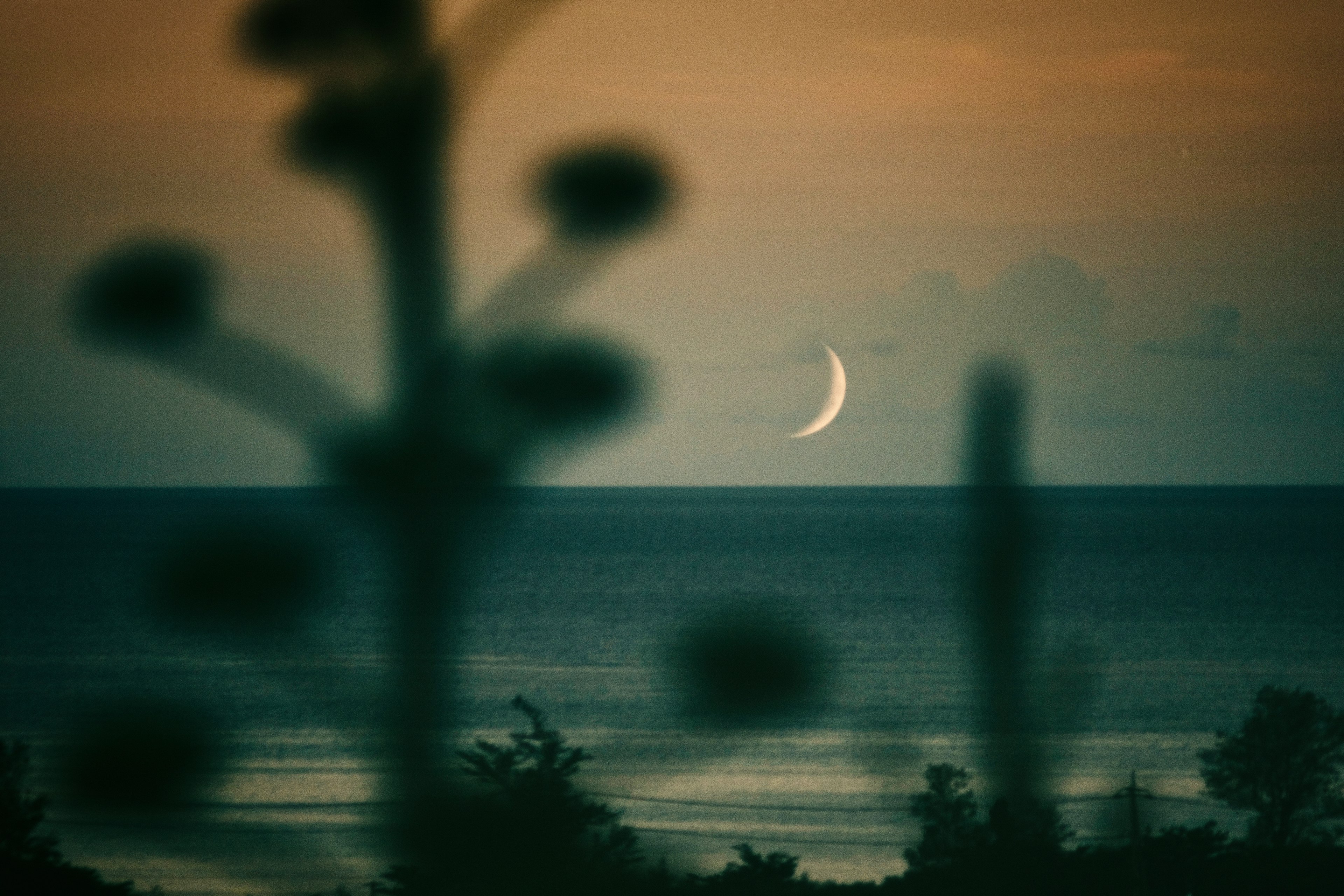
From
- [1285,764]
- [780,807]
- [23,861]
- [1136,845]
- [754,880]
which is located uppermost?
[780,807]

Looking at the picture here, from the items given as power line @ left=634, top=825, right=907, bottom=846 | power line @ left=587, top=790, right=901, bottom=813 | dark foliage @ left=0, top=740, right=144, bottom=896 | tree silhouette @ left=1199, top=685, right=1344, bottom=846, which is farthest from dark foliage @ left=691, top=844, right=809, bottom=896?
power line @ left=587, top=790, right=901, bottom=813

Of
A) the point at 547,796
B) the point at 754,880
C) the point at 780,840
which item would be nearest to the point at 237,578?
the point at 547,796

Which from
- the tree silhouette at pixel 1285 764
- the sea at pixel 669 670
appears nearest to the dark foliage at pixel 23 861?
the sea at pixel 669 670

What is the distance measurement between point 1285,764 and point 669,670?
18653 millimetres

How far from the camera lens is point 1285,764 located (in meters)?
17.3

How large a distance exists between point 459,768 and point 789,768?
3582 cm

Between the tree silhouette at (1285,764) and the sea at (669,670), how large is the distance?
1850mm

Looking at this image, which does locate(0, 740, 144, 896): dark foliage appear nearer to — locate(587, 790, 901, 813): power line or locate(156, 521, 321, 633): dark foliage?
locate(156, 521, 321, 633): dark foliage

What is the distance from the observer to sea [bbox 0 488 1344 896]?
130 cm

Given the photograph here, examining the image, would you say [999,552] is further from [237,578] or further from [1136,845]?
[237,578]

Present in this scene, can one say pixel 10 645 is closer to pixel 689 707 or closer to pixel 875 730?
pixel 875 730

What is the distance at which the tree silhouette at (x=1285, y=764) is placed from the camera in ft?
49.7

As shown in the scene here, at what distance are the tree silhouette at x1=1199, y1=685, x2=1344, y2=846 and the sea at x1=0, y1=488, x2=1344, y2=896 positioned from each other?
1.85 metres

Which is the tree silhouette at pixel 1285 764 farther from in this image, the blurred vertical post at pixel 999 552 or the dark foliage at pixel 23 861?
the dark foliage at pixel 23 861
